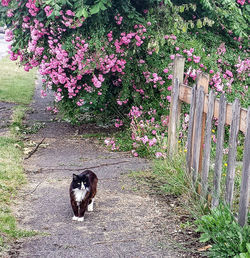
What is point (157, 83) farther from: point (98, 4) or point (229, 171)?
point (229, 171)

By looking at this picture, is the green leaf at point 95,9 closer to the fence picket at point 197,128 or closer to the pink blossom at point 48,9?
the pink blossom at point 48,9

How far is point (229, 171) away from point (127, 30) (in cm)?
477

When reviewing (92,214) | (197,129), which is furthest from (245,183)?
(92,214)

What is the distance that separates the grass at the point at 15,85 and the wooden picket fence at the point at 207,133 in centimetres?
540

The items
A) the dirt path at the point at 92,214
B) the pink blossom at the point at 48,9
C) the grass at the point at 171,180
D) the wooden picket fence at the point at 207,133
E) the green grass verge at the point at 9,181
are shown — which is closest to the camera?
the wooden picket fence at the point at 207,133

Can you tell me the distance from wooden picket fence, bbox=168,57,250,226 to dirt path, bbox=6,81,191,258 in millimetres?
621

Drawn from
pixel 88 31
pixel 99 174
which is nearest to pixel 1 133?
pixel 88 31

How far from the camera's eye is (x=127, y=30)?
8188 mm

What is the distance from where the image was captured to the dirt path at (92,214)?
4.11 metres

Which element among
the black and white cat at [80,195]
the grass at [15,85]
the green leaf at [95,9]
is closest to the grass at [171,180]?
the black and white cat at [80,195]

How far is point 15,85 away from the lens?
1656cm

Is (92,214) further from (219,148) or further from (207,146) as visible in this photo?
(219,148)

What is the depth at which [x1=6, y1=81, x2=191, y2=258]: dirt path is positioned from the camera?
4105 millimetres

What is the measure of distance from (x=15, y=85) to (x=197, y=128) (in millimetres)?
12638
